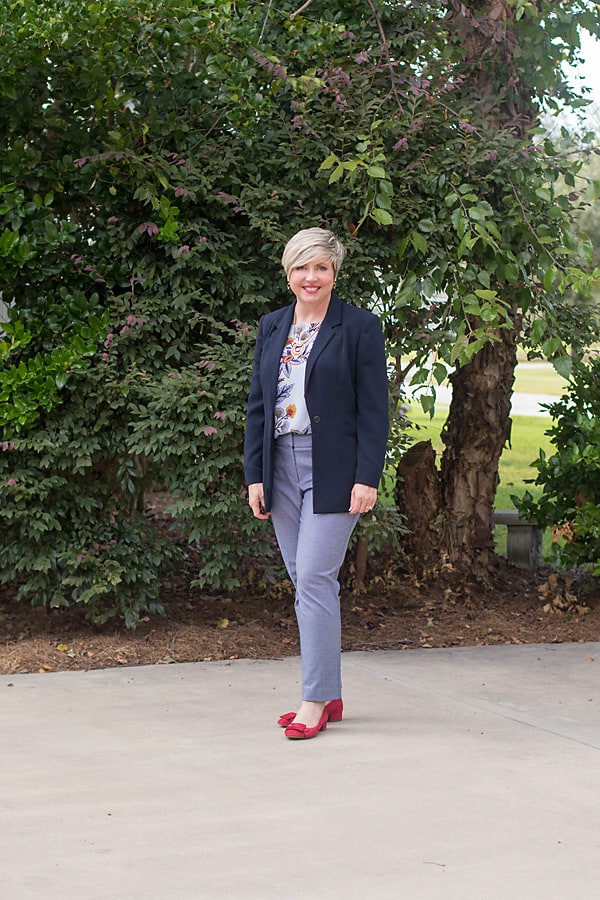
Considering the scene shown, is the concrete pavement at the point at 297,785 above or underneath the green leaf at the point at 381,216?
underneath

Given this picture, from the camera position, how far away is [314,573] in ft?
15.2

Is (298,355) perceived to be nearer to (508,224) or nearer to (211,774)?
(211,774)

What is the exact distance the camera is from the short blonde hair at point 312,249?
4.65 m

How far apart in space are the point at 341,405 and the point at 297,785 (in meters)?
1.42

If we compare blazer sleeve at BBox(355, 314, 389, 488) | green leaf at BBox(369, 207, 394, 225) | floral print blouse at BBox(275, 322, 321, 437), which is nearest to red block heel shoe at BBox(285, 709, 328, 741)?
blazer sleeve at BBox(355, 314, 389, 488)

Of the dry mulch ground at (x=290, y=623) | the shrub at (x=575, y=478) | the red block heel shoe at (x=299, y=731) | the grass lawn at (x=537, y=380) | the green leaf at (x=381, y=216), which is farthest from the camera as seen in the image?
the grass lawn at (x=537, y=380)

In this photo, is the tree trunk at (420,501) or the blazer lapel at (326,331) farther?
the tree trunk at (420,501)

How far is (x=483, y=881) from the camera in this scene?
3332mm

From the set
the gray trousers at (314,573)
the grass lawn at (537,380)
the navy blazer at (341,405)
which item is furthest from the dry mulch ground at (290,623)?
the grass lawn at (537,380)

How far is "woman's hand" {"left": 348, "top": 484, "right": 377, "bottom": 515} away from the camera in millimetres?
4602

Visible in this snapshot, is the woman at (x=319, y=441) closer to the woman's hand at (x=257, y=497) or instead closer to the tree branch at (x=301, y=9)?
the woman's hand at (x=257, y=497)

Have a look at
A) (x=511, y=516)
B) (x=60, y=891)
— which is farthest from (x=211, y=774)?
(x=511, y=516)

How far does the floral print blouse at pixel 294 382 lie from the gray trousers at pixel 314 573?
0.05 metres

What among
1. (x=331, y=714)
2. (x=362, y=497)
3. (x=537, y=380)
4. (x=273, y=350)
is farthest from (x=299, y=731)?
(x=537, y=380)
